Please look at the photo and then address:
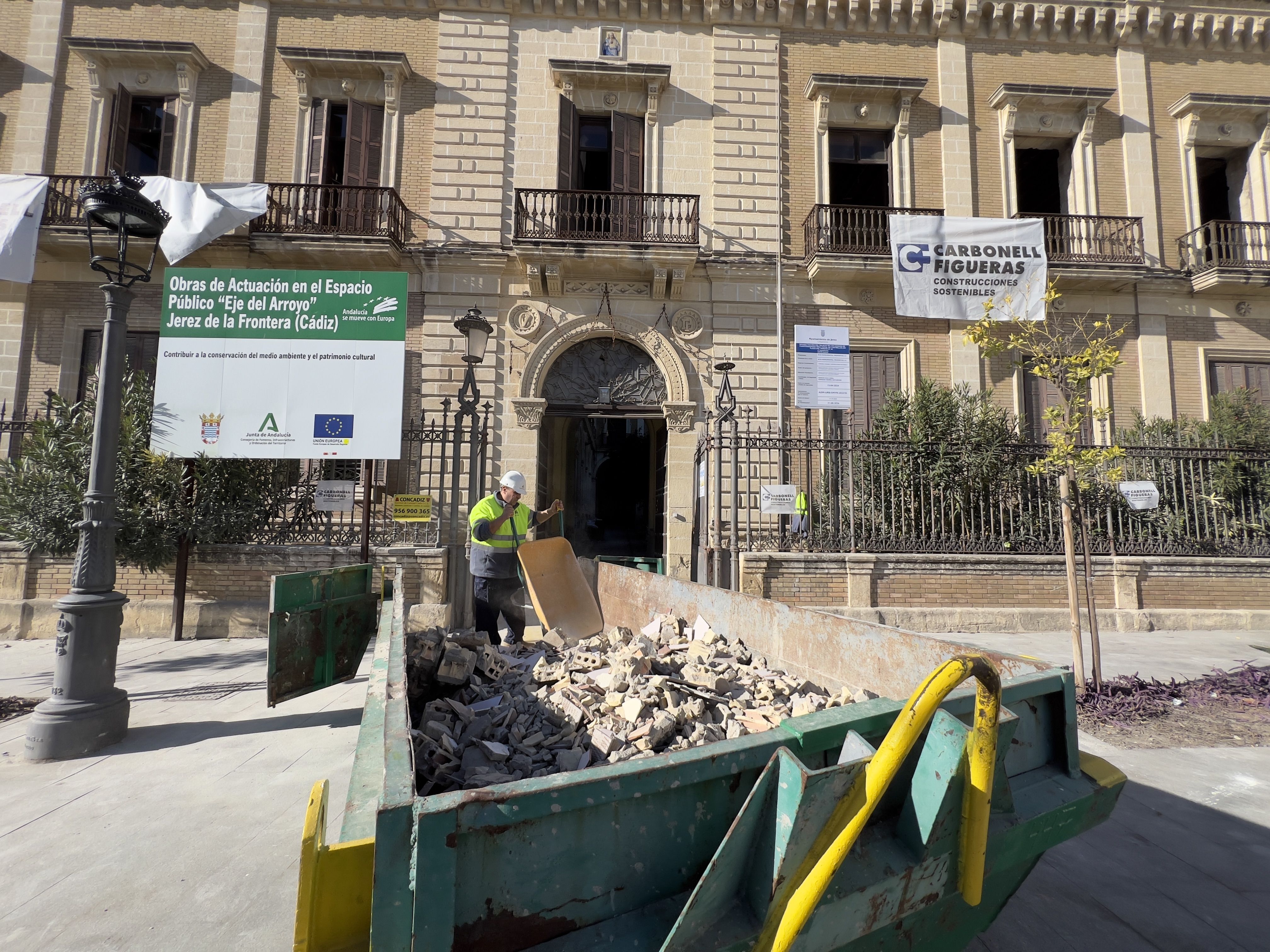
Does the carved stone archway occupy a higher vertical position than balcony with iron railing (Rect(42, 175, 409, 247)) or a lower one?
lower

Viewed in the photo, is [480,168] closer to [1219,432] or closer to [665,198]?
[665,198]

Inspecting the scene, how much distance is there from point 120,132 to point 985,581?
17.9 m

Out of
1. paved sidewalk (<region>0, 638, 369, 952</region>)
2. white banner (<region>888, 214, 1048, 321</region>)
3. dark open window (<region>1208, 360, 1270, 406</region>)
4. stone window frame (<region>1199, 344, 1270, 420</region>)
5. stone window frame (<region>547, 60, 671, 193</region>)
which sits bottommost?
paved sidewalk (<region>0, 638, 369, 952</region>)

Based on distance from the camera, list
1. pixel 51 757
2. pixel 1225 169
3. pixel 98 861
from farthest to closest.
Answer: pixel 1225 169, pixel 51 757, pixel 98 861

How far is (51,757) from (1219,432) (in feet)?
52.0

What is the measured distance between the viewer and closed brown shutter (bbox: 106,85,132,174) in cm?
1193

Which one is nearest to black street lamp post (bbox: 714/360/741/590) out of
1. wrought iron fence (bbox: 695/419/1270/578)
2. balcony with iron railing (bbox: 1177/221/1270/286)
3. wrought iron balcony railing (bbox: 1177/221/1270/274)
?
wrought iron fence (bbox: 695/419/1270/578)

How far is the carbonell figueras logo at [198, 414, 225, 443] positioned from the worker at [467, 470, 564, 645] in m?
4.18

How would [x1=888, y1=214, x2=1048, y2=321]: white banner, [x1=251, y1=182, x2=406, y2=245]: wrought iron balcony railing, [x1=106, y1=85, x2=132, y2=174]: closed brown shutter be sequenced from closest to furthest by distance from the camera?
[x1=251, y1=182, x2=406, y2=245]: wrought iron balcony railing, [x1=888, y1=214, x2=1048, y2=321]: white banner, [x1=106, y1=85, x2=132, y2=174]: closed brown shutter

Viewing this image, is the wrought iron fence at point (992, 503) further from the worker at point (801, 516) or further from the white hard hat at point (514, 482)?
the white hard hat at point (514, 482)

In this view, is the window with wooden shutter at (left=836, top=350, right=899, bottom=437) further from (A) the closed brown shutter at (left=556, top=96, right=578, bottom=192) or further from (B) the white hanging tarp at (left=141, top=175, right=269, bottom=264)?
(B) the white hanging tarp at (left=141, top=175, right=269, bottom=264)

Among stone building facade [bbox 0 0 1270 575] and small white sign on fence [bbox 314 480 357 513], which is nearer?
small white sign on fence [bbox 314 480 357 513]

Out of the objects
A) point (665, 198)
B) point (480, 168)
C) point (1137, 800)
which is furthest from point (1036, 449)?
point (480, 168)

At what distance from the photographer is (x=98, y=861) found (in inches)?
103
